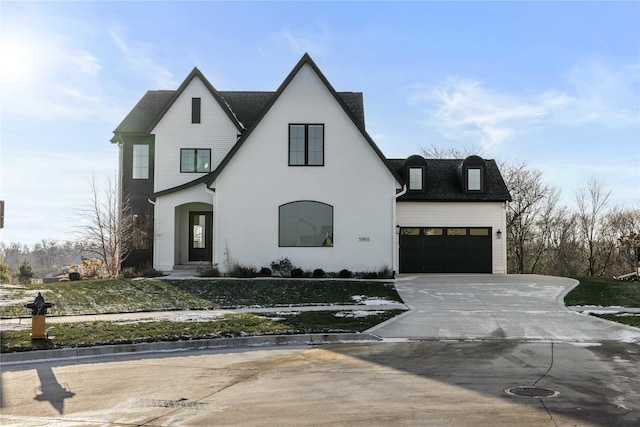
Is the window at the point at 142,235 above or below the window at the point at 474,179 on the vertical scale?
below

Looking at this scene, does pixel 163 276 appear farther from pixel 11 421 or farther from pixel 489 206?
pixel 11 421

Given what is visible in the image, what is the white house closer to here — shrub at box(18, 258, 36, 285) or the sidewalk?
the sidewalk

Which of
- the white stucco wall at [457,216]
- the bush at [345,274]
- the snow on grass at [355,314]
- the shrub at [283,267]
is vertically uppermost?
the white stucco wall at [457,216]

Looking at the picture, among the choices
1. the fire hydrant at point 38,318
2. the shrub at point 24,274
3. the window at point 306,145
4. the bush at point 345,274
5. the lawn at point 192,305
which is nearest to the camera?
the fire hydrant at point 38,318

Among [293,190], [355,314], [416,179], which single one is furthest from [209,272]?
[416,179]

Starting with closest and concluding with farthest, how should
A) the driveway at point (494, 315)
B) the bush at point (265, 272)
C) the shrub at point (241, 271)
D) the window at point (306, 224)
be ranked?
the driveway at point (494, 315) → the shrub at point (241, 271) → the bush at point (265, 272) → the window at point (306, 224)

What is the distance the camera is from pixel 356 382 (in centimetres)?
846

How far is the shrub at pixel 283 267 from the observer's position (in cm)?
2578

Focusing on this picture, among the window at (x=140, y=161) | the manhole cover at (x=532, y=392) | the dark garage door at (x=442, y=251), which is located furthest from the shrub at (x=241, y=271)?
the manhole cover at (x=532, y=392)

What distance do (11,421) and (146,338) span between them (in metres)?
5.69

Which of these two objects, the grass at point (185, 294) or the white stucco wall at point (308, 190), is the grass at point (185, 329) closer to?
the grass at point (185, 294)

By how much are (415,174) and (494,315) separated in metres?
15.9

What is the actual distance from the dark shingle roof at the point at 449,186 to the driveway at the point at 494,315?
6.58 m

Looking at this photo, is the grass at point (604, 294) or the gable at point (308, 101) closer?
the grass at point (604, 294)
